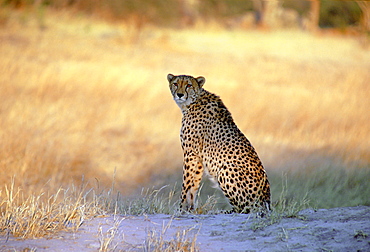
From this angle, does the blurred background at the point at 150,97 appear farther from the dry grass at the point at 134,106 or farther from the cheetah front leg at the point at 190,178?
the cheetah front leg at the point at 190,178

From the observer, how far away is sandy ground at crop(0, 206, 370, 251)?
124 inches

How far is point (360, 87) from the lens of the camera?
12086mm

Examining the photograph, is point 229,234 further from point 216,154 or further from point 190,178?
point 190,178

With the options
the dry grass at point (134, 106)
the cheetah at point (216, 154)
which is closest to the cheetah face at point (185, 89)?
the cheetah at point (216, 154)

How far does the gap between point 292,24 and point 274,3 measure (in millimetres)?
1372

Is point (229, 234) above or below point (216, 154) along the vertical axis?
below

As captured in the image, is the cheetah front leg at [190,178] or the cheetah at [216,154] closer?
the cheetah at [216,154]

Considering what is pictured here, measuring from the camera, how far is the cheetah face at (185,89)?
16.4ft

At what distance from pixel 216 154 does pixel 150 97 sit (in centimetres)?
546

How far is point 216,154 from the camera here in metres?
4.50

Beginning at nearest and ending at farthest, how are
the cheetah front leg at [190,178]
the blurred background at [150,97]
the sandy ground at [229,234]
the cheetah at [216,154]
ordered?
the sandy ground at [229,234] < the cheetah at [216,154] < the cheetah front leg at [190,178] < the blurred background at [150,97]

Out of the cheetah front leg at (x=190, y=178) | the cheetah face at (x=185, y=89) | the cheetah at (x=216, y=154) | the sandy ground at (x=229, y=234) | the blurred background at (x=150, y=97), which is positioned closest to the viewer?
the sandy ground at (x=229, y=234)

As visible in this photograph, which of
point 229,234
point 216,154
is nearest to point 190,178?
point 216,154

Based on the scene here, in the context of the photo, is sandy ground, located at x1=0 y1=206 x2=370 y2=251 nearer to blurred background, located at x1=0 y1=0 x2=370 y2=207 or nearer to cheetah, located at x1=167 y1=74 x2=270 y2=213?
cheetah, located at x1=167 y1=74 x2=270 y2=213
